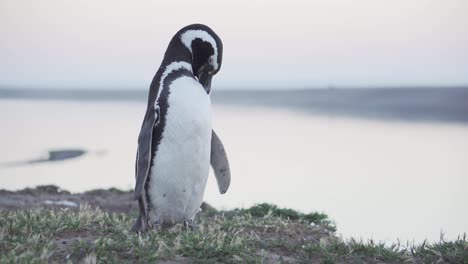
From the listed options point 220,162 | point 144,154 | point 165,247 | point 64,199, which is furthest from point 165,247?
point 64,199

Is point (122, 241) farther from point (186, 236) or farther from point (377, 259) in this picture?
point (377, 259)

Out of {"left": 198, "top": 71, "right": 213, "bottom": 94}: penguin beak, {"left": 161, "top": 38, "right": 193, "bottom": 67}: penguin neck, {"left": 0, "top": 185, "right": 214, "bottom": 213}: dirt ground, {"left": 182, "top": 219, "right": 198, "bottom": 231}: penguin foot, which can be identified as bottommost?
{"left": 0, "top": 185, "right": 214, "bottom": 213}: dirt ground

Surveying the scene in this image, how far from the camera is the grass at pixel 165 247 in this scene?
4.40m

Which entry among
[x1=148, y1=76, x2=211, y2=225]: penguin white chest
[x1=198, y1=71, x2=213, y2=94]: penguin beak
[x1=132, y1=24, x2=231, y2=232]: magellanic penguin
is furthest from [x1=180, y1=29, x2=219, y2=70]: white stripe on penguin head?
[x1=148, y1=76, x2=211, y2=225]: penguin white chest

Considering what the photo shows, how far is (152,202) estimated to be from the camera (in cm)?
549

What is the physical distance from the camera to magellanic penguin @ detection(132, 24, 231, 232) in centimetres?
532

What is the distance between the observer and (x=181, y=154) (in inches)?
211

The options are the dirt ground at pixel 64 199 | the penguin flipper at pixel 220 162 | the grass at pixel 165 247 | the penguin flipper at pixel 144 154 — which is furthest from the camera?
the dirt ground at pixel 64 199

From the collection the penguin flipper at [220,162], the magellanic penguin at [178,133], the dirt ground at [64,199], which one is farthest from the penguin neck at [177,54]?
the dirt ground at [64,199]

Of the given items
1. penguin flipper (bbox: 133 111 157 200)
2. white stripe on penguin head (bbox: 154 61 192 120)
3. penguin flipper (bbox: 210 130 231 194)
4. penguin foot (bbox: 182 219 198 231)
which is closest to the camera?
penguin flipper (bbox: 133 111 157 200)

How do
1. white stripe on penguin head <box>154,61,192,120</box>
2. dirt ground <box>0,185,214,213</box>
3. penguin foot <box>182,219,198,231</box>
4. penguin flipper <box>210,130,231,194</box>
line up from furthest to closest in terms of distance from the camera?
dirt ground <box>0,185,214,213</box> → penguin flipper <box>210,130,231,194</box> → penguin foot <box>182,219,198,231</box> → white stripe on penguin head <box>154,61,192,120</box>

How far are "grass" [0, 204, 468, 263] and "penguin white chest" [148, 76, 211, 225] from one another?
0.80ft

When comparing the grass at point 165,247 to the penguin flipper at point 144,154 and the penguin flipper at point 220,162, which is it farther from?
the penguin flipper at point 220,162

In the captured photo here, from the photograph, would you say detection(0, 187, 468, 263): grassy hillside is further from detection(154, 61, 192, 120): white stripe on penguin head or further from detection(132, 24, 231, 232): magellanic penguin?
detection(154, 61, 192, 120): white stripe on penguin head
